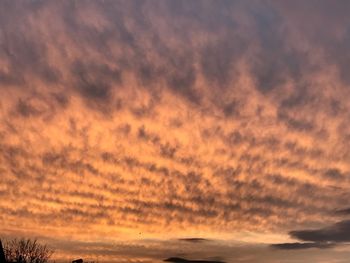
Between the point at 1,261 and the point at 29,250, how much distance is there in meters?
54.6

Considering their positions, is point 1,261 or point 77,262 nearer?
point 1,261

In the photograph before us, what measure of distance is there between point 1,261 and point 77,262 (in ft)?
99.8

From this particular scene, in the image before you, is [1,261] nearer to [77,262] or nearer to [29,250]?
[77,262]

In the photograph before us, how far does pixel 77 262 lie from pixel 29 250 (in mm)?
28354

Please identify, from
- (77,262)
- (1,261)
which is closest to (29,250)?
(77,262)

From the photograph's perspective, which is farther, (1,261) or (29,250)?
(29,250)

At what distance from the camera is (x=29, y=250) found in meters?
111

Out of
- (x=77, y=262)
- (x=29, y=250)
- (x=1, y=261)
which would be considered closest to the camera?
(x=1, y=261)

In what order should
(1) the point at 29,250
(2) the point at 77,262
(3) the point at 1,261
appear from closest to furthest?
(3) the point at 1,261 → (2) the point at 77,262 → (1) the point at 29,250

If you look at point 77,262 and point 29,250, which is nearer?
point 77,262

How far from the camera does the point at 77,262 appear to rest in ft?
289
